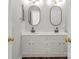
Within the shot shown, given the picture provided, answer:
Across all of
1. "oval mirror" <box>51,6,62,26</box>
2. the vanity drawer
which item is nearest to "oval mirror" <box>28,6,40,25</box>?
"oval mirror" <box>51,6,62,26</box>

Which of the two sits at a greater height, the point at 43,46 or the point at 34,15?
the point at 34,15

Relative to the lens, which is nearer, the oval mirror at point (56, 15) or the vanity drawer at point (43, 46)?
the vanity drawer at point (43, 46)

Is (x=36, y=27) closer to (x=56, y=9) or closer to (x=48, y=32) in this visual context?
(x=48, y=32)

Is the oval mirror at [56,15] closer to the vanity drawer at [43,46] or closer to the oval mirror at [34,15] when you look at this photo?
the oval mirror at [34,15]

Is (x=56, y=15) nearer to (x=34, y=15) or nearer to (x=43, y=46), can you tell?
(x=34, y=15)

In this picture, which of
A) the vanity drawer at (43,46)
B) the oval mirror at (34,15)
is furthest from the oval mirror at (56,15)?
the vanity drawer at (43,46)

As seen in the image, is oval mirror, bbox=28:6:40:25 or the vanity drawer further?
oval mirror, bbox=28:6:40:25

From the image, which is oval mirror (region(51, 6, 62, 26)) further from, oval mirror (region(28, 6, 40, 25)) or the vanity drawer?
the vanity drawer

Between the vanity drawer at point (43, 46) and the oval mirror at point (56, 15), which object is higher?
the oval mirror at point (56, 15)

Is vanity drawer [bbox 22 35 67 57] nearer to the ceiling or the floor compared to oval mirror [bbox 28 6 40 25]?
nearer to the floor

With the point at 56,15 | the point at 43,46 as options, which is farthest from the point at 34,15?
the point at 43,46
